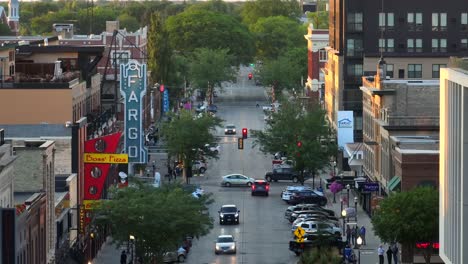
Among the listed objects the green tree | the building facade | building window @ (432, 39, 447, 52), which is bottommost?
the green tree

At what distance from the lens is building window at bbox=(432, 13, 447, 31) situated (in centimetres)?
13650

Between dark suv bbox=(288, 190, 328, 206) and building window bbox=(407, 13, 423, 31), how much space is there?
A: 34568 mm

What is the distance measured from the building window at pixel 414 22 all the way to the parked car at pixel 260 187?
30.6m

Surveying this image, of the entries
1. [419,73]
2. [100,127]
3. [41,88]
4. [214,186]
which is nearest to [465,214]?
[41,88]

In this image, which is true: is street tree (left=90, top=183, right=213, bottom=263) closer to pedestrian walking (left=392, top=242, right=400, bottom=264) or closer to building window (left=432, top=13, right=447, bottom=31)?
pedestrian walking (left=392, top=242, right=400, bottom=264)

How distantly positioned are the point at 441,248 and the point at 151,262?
19.4m

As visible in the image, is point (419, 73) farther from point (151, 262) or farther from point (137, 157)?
point (151, 262)

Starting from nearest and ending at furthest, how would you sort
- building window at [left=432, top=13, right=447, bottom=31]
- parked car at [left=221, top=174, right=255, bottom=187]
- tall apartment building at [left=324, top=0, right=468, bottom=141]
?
parked car at [left=221, top=174, right=255, bottom=187] < tall apartment building at [left=324, top=0, right=468, bottom=141] < building window at [left=432, top=13, right=447, bottom=31]

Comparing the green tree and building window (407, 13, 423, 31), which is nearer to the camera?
the green tree

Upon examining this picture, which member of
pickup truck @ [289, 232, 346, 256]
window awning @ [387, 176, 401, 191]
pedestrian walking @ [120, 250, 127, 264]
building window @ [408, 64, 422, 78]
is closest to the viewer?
pedestrian walking @ [120, 250, 127, 264]

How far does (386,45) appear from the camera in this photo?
134m

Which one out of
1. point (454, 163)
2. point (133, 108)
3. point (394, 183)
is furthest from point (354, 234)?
point (454, 163)

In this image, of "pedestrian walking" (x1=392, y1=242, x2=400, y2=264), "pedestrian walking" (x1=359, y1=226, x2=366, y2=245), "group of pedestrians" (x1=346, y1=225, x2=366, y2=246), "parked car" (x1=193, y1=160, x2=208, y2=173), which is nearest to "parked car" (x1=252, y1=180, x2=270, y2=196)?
"parked car" (x1=193, y1=160, x2=208, y2=173)

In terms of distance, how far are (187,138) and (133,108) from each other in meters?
18.8
